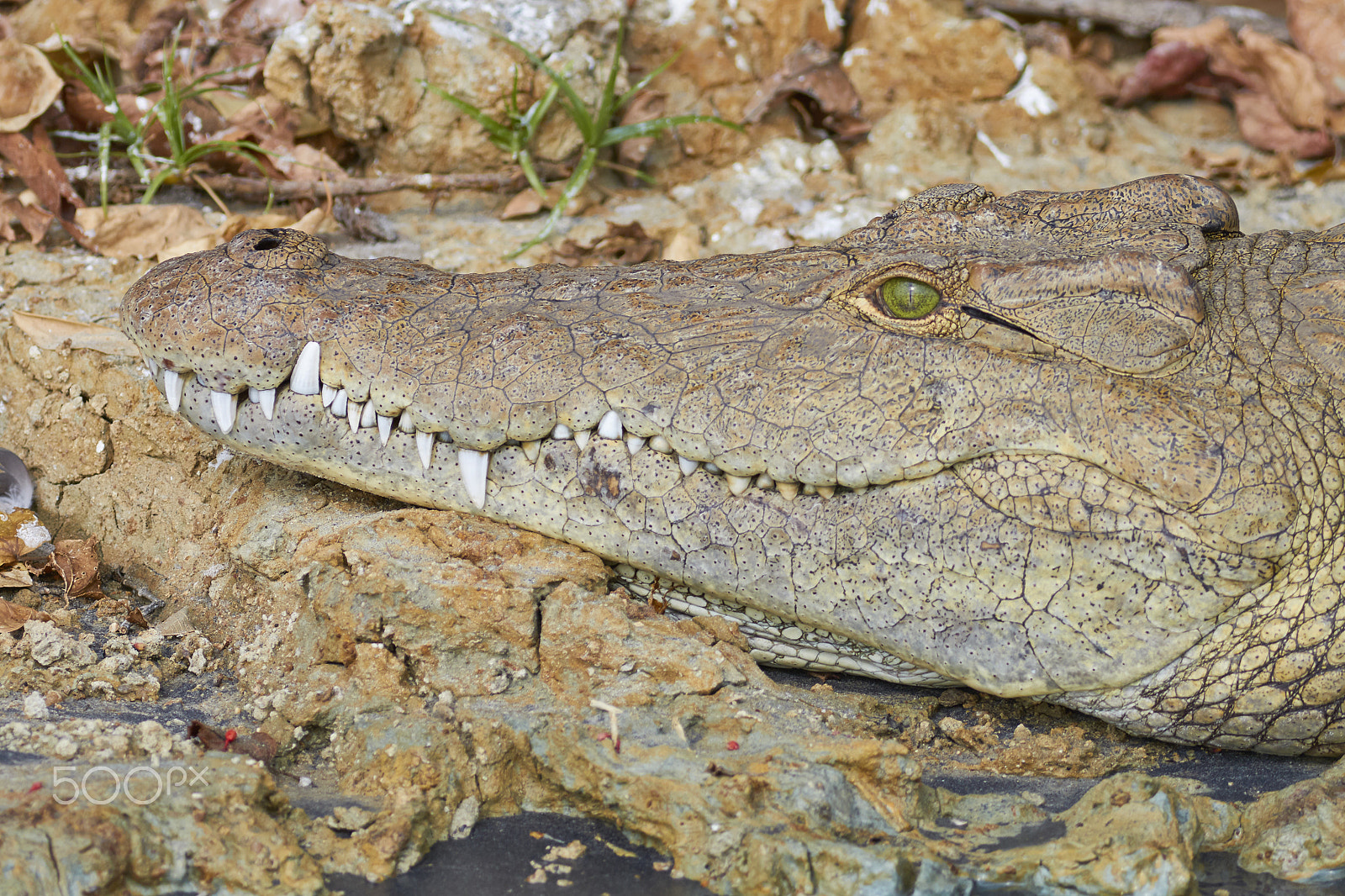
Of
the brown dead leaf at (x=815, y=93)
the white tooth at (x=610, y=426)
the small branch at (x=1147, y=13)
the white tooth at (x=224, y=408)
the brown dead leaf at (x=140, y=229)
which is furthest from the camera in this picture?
the small branch at (x=1147, y=13)

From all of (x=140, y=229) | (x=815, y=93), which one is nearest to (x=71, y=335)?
(x=140, y=229)

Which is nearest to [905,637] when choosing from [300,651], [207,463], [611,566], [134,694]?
[611,566]

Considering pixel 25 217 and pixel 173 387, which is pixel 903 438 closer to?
pixel 173 387

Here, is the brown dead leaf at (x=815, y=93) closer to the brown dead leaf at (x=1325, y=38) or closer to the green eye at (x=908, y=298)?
the brown dead leaf at (x=1325, y=38)

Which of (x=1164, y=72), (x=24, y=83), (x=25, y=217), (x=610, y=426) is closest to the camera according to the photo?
(x=610, y=426)

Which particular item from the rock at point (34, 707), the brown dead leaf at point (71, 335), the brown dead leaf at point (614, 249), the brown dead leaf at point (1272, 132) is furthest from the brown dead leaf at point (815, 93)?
the rock at point (34, 707)

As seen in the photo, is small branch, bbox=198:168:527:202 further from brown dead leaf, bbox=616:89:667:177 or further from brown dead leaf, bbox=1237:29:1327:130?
brown dead leaf, bbox=1237:29:1327:130
